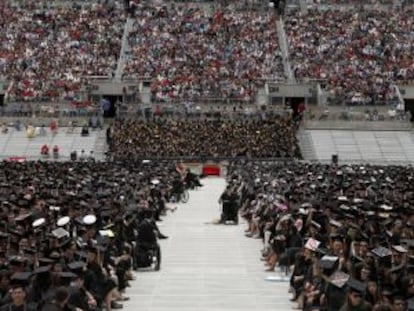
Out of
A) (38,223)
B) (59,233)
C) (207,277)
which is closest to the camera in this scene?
(59,233)

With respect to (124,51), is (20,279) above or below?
below

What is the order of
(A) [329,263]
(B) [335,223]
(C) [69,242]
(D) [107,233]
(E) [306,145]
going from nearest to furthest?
(A) [329,263], (C) [69,242], (D) [107,233], (B) [335,223], (E) [306,145]

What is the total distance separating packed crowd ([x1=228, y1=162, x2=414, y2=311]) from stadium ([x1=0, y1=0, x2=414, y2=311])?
0.18 ft

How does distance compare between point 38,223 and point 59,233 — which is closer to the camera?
point 59,233

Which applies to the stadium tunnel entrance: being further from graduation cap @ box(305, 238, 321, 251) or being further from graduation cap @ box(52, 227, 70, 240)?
graduation cap @ box(305, 238, 321, 251)

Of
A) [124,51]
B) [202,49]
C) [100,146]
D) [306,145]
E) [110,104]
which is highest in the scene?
[202,49]

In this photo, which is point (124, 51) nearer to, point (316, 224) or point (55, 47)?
point (55, 47)

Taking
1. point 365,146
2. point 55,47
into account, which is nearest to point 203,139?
point 365,146

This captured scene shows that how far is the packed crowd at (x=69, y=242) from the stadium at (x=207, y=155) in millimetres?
54

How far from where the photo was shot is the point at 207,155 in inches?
2430

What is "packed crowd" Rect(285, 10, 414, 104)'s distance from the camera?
236 feet

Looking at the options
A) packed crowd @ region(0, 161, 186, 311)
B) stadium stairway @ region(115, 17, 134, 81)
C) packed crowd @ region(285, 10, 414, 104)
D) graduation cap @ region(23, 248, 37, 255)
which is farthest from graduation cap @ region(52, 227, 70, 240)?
stadium stairway @ region(115, 17, 134, 81)

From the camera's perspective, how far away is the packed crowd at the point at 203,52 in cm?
7212

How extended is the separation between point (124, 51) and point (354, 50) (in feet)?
51.0
